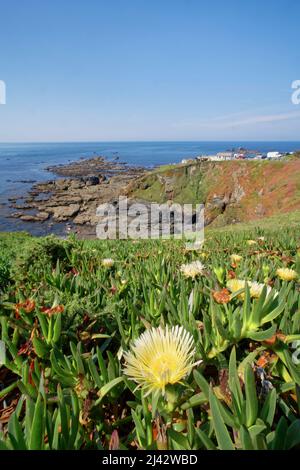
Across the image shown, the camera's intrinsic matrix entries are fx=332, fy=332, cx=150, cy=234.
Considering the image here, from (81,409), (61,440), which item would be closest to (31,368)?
(81,409)

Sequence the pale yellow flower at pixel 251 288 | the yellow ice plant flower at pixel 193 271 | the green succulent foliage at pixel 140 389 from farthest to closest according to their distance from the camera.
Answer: the yellow ice plant flower at pixel 193 271, the pale yellow flower at pixel 251 288, the green succulent foliage at pixel 140 389

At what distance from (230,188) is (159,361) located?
149 feet

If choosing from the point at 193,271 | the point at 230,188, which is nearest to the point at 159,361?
the point at 193,271

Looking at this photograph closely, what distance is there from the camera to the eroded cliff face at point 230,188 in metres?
33.7

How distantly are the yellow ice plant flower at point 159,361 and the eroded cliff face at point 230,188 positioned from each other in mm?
25892

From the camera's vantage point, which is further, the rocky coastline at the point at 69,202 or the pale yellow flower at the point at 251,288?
the rocky coastline at the point at 69,202

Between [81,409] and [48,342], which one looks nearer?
[81,409]

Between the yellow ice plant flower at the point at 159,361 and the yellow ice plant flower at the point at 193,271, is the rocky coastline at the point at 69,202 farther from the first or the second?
the yellow ice plant flower at the point at 159,361

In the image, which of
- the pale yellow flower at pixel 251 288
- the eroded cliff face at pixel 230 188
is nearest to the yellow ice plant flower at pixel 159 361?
the pale yellow flower at pixel 251 288

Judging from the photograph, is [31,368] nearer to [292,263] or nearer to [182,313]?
[182,313]

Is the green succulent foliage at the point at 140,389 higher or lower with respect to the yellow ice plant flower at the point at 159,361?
lower

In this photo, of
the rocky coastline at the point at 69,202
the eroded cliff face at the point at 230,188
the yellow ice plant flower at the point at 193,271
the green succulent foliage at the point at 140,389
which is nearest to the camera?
the green succulent foliage at the point at 140,389

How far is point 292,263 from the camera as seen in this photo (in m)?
2.23
